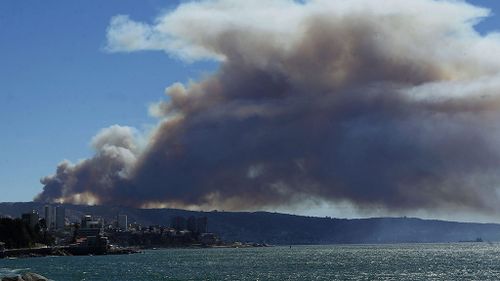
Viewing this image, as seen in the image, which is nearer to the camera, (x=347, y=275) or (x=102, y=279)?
(x=102, y=279)

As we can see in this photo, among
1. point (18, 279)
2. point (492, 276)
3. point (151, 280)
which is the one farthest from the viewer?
point (492, 276)

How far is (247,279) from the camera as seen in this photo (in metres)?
151

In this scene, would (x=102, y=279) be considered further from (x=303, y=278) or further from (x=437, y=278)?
(x=437, y=278)

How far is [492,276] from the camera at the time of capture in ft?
524

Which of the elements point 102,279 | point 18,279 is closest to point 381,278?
point 102,279

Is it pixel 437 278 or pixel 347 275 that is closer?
pixel 437 278

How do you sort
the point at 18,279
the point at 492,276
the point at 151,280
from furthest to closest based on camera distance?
1. the point at 492,276
2. the point at 151,280
3. the point at 18,279

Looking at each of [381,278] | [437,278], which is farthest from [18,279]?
[437,278]

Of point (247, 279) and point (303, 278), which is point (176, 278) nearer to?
point (247, 279)

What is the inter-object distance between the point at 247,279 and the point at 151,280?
1894 centimetres

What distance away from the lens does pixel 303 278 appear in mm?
154625

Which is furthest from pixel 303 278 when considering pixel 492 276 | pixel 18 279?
pixel 18 279

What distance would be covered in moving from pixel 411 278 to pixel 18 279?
3117 inches

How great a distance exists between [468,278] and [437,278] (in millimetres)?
6512
